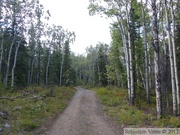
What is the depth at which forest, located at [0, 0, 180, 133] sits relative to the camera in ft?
39.0

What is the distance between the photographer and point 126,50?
52.1ft

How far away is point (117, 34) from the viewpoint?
22234 millimetres

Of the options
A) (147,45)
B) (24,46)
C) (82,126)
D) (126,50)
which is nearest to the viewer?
(82,126)

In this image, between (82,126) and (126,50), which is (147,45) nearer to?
(126,50)

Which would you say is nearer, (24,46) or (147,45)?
(147,45)

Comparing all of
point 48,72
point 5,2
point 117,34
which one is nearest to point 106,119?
point 117,34

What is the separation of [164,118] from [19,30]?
22347mm

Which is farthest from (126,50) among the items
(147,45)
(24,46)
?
(24,46)

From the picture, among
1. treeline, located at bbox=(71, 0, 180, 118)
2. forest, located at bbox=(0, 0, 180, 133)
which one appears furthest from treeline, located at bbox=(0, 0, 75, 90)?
treeline, located at bbox=(71, 0, 180, 118)

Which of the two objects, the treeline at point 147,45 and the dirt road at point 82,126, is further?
the treeline at point 147,45

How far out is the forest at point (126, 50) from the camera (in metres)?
11.9

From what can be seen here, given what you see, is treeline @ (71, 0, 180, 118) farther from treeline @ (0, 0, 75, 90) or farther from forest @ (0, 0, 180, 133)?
treeline @ (0, 0, 75, 90)

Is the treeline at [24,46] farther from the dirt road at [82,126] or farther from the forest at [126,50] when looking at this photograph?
the dirt road at [82,126]

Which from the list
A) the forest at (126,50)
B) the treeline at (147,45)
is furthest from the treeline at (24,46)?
the treeline at (147,45)
